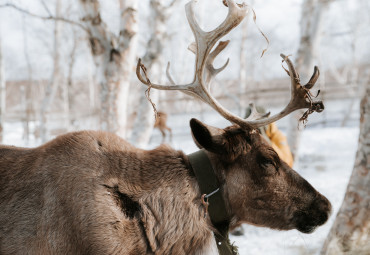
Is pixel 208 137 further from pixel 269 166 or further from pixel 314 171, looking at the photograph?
pixel 314 171

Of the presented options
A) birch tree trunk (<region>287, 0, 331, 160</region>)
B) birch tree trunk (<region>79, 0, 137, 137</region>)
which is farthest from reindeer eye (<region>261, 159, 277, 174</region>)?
birch tree trunk (<region>287, 0, 331, 160</region>)

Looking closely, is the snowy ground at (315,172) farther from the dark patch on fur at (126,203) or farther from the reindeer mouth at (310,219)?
the dark patch on fur at (126,203)

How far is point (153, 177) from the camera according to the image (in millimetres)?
2287

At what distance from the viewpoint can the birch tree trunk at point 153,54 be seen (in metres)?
6.55

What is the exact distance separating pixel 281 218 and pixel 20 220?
5.61ft

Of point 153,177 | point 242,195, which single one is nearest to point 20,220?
point 153,177

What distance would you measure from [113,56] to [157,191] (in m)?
3.78

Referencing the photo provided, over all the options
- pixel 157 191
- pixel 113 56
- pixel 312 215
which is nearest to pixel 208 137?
pixel 157 191

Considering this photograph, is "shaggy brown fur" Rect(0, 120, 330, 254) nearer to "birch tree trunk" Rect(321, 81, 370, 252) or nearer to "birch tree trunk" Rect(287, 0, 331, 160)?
"birch tree trunk" Rect(321, 81, 370, 252)

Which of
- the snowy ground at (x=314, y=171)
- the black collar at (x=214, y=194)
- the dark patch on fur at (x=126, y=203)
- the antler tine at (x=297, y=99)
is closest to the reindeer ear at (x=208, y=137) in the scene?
the black collar at (x=214, y=194)

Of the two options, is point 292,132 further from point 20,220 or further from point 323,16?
point 20,220

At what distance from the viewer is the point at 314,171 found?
886 cm

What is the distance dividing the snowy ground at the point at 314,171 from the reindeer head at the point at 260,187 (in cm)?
32

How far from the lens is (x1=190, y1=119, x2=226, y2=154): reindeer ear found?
2.27 m
